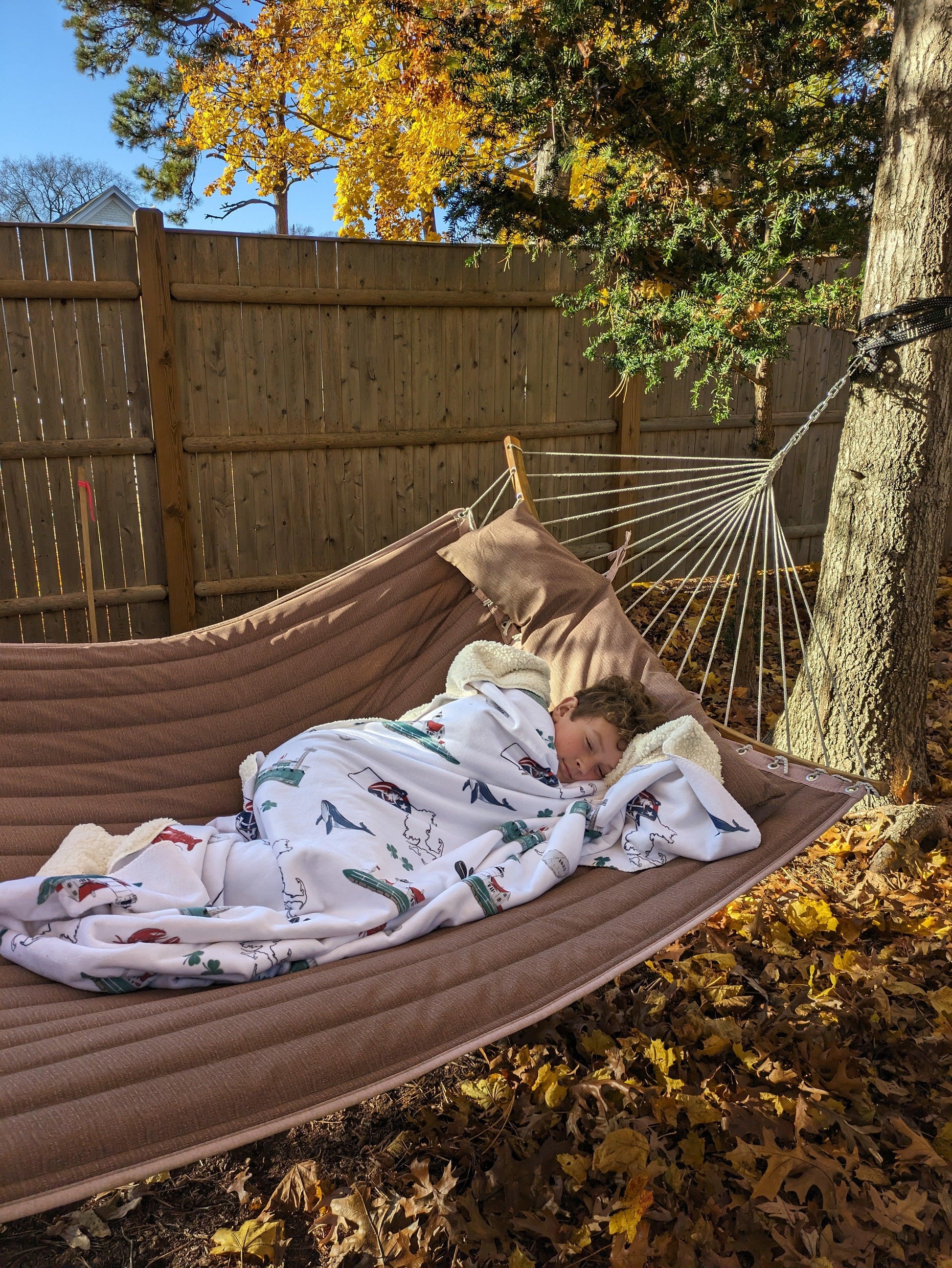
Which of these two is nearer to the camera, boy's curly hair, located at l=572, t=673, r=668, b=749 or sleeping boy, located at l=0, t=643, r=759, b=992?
sleeping boy, located at l=0, t=643, r=759, b=992

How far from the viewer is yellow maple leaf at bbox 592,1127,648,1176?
49.8 inches

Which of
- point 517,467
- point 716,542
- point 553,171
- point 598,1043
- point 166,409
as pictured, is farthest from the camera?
point 716,542

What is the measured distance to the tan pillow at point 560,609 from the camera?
186cm

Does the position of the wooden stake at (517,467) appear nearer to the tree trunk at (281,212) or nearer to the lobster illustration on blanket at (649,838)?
the lobster illustration on blanket at (649,838)

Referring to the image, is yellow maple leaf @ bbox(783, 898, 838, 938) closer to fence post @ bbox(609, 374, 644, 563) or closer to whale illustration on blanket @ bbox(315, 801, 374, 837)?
whale illustration on blanket @ bbox(315, 801, 374, 837)

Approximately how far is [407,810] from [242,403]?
241 cm

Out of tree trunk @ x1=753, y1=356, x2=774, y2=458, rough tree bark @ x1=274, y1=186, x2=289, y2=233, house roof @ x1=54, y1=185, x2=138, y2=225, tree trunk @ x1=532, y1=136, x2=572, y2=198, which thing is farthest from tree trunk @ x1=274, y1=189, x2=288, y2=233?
tree trunk @ x1=753, y1=356, x2=774, y2=458

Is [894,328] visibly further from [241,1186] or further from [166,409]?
[166,409]

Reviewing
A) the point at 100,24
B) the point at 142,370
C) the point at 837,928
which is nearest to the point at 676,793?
the point at 837,928

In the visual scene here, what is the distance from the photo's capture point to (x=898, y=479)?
2129mm

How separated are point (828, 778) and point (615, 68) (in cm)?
198

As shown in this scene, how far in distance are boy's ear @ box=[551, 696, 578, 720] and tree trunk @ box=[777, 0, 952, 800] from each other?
0.62 m

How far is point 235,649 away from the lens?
76.4 inches

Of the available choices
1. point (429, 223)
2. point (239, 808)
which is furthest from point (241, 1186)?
point (429, 223)
